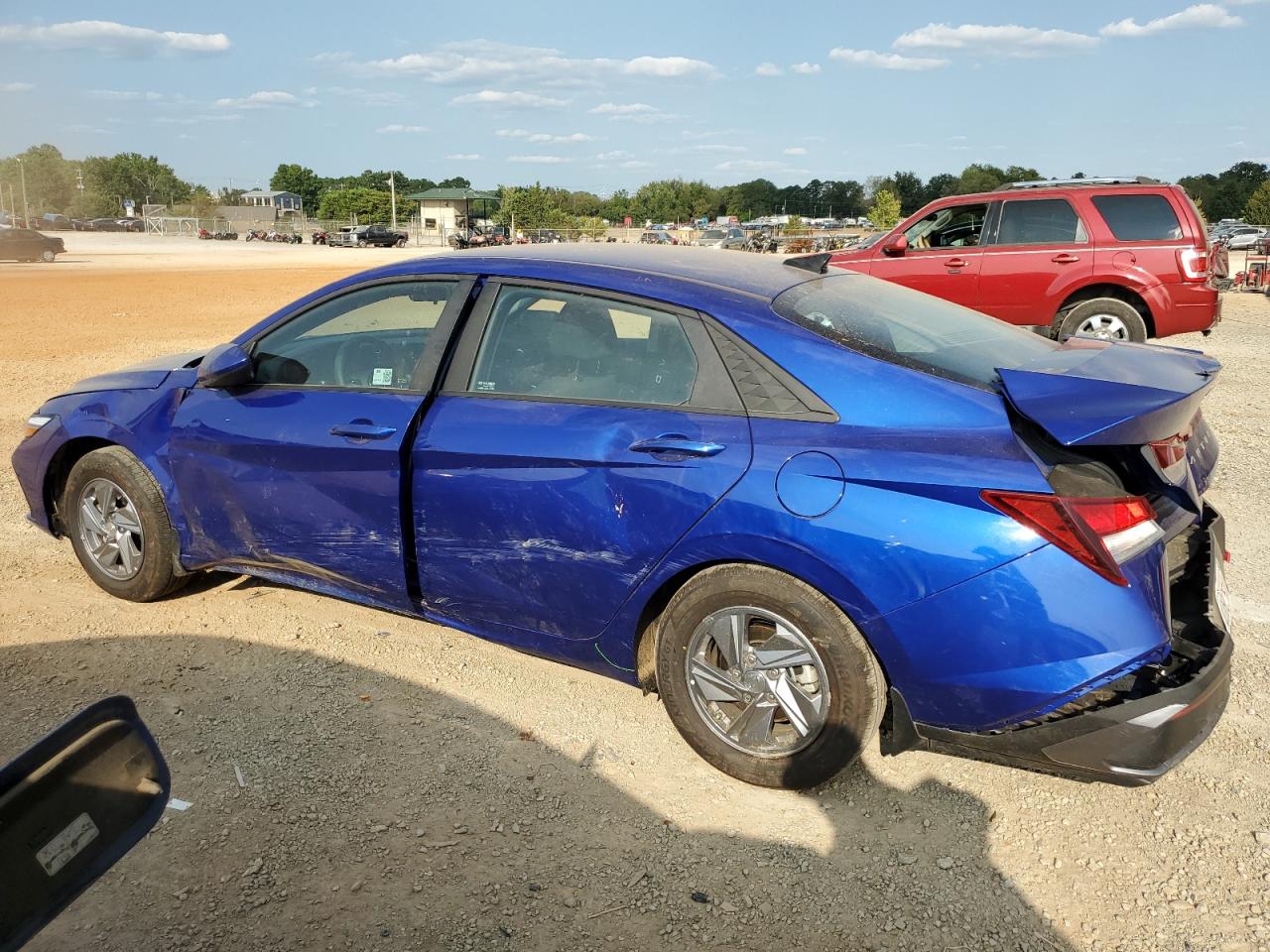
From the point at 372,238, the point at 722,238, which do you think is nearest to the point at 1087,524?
the point at 722,238

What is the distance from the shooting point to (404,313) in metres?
4.10

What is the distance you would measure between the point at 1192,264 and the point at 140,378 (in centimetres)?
979

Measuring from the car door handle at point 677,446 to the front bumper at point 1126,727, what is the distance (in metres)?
0.90

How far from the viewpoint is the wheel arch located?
33.8ft

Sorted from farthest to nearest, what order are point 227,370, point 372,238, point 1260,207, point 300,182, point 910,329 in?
1. point 300,182
2. point 1260,207
3. point 372,238
4. point 227,370
5. point 910,329

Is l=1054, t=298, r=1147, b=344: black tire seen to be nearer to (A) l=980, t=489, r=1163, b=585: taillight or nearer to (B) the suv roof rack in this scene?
(B) the suv roof rack

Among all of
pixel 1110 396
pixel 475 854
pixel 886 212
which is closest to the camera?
pixel 1110 396

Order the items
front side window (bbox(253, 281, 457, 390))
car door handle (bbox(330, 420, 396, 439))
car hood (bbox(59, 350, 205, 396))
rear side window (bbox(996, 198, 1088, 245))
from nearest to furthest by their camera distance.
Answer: car door handle (bbox(330, 420, 396, 439)) < front side window (bbox(253, 281, 457, 390)) < car hood (bbox(59, 350, 205, 396)) < rear side window (bbox(996, 198, 1088, 245))

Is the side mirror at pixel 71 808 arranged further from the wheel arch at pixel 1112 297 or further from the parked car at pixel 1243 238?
the parked car at pixel 1243 238

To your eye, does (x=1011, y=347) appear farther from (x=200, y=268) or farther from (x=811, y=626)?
(x=200, y=268)

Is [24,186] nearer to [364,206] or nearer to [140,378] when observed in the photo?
[364,206]


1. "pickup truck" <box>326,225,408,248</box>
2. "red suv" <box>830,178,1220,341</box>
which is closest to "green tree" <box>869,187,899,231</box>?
"pickup truck" <box>326,225,408,248</box>

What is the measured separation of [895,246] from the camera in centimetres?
1144

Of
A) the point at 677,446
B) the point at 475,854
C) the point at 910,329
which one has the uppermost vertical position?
the point at 910,329
